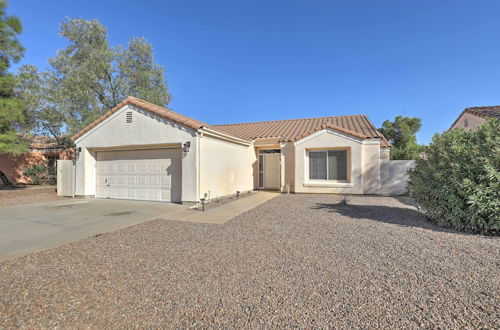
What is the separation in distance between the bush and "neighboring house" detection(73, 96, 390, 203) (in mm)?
6135

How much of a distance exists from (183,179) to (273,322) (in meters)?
8.09

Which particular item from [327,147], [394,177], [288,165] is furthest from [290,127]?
[394,177]

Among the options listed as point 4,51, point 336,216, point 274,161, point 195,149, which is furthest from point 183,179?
point 4,51

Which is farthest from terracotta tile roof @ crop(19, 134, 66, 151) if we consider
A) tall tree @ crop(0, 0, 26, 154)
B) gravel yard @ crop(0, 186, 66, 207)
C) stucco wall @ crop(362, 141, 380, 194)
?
stucco wall @ crop(362, 141, 380, 194)

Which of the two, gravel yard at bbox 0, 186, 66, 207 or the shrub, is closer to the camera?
gravel yard at bbox 0, 186, 66, 207

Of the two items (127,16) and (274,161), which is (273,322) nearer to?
(274,161)

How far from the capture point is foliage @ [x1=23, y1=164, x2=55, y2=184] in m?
19.7

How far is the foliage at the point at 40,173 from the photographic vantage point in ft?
64.6

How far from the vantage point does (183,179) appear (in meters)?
9.78

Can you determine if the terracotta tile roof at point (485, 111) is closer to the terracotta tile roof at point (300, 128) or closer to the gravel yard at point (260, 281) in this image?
the terracotta tile roof at point (300, 128)

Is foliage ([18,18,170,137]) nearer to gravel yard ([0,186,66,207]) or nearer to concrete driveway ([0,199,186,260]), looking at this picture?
gravel yard ([0,186,66,207])

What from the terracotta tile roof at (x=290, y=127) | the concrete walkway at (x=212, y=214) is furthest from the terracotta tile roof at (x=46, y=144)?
the concrete walkway at (x=212, y=214)

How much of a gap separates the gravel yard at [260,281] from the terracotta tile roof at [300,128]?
28.7 feet

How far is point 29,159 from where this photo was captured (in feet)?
68.1
